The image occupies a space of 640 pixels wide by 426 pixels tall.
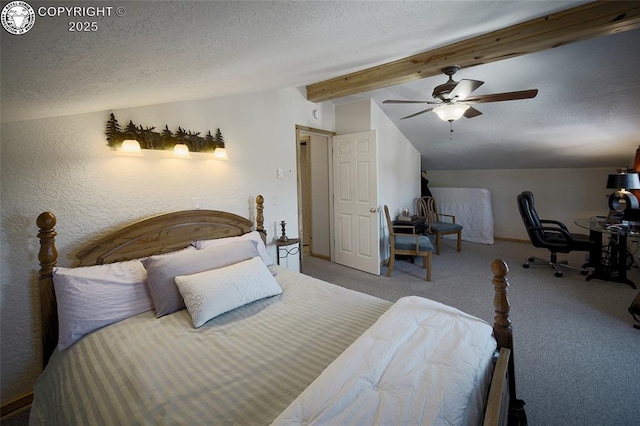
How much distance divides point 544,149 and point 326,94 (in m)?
3.74

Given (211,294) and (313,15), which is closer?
(313,15)

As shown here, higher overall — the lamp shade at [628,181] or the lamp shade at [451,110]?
the lamp shade at [451,110]

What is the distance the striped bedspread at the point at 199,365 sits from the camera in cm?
108

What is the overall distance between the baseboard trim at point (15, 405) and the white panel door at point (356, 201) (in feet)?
11.4

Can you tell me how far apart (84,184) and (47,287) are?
2.38 ft

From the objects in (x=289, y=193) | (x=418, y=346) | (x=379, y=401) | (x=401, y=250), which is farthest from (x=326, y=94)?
(x=379, y=401)

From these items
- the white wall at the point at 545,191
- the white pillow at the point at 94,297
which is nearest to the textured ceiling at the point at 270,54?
the white pillow at the point at 94,297

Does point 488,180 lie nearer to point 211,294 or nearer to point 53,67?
point 211,294

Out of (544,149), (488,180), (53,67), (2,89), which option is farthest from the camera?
(488,180)

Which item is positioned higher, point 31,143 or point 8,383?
point 31,143

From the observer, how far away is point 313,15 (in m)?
1.11

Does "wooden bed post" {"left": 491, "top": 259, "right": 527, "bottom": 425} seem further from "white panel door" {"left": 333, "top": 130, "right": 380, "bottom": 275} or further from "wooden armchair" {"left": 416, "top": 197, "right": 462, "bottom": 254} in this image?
"wooden armchair" {"left": 416, "top": 197, "right": 462, "bottom": 254}

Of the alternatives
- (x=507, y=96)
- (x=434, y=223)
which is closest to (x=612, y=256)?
(x=434, y=223)
